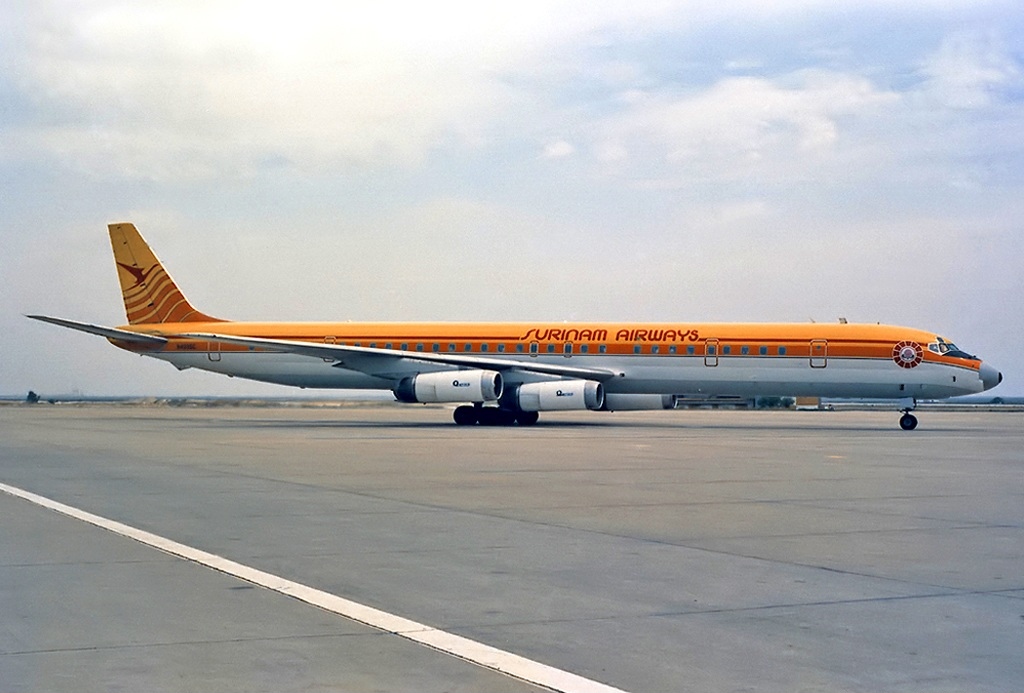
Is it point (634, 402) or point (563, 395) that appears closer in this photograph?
point (563, 395)

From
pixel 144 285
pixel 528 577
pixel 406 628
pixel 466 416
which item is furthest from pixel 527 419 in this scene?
pixel 406 628

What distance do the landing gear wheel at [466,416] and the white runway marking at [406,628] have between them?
27187mm

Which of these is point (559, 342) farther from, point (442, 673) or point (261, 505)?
point (442, 673)

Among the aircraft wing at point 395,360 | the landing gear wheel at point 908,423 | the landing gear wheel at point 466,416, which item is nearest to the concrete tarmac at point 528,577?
the landing gear wheel at point 908,423

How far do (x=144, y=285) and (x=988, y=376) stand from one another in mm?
28336

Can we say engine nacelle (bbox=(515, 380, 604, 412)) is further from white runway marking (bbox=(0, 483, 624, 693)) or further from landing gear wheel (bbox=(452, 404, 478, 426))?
white runway marking (bbox=(0, 483, 624, 693))

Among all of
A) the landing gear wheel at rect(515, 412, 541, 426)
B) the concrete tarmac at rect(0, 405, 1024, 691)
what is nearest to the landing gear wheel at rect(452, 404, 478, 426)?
the landing gear wheel at rect(515, 412, 541, 426)

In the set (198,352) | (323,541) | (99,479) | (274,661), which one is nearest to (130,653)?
(274,661)

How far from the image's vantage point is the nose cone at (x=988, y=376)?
111ft

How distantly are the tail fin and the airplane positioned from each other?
2290 mm

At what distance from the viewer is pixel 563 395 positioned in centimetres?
3372

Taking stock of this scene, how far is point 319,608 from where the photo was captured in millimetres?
6676

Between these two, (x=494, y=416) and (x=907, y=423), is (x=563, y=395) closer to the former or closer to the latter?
(x=494, y=416)

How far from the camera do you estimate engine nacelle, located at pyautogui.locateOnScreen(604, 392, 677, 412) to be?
123 ft
